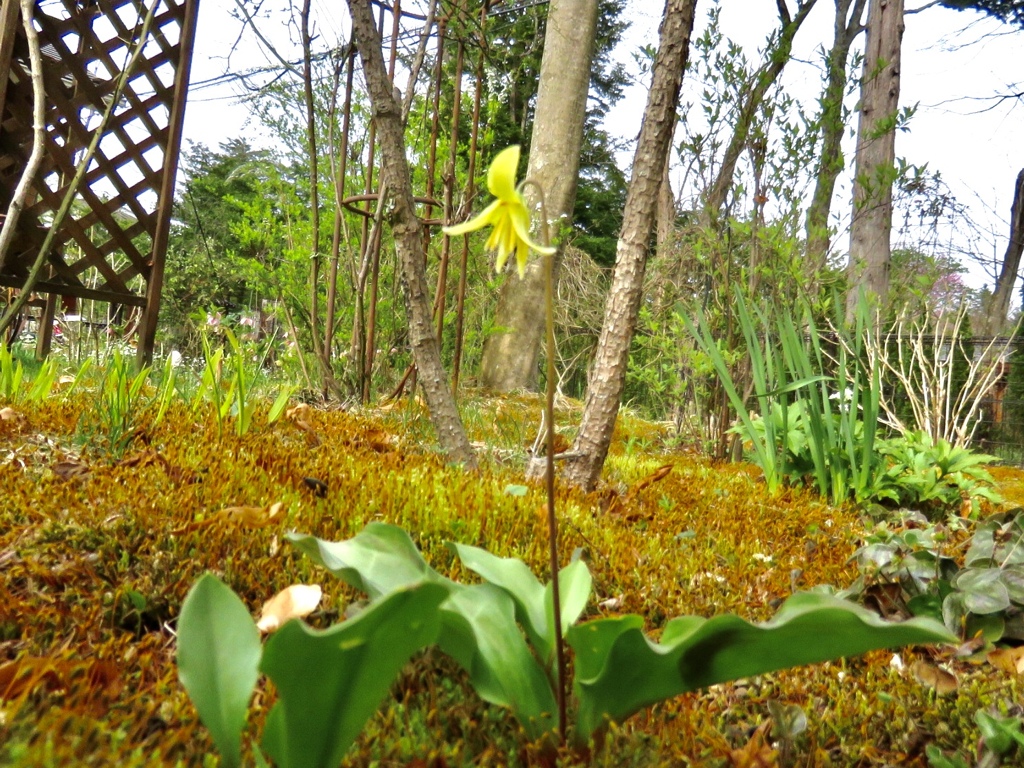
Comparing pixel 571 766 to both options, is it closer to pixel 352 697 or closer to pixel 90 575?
pixel 352 697

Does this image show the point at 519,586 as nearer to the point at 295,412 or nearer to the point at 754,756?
the point at 754,756

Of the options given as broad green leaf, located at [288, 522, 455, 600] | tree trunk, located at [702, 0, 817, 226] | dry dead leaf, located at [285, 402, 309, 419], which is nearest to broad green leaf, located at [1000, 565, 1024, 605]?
broad green leaf, located at [288, 522, 455, 600]

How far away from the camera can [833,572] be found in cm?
195

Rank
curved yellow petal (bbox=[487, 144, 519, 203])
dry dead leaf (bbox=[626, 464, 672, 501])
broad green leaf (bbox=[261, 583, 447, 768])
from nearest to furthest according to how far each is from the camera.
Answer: broad green leaf (bbox=[261, 583, 447, 768]) → curved yellow petal (bbox=[487, 144, 519, 203]) → dry dead leaf (bbox=[626, 464, 672, 501])

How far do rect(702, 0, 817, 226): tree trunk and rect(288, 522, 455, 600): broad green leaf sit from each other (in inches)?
137

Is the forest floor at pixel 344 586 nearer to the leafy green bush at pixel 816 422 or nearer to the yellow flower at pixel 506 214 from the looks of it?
the leafy green bush at pixel 816 422

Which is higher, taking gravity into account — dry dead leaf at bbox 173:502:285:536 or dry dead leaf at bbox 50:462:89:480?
dry dead leaf at bbox 50:462:89:480

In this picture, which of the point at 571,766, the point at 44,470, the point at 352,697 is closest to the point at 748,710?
the point at 571,766

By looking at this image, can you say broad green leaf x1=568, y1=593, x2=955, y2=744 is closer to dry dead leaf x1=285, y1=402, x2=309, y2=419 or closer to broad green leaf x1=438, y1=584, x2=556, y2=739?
broad green leaf x1=438, y1=584, x2=556, y2=739

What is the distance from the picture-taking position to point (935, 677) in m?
1.35

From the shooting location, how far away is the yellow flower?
76cm

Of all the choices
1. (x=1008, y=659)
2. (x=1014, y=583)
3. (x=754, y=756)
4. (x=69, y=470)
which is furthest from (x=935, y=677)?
(x=69, y=470)

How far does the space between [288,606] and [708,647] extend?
0.71 meters

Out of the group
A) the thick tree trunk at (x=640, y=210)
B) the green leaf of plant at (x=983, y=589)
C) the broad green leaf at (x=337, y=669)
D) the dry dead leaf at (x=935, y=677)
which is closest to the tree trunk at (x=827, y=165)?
the thick tree trunk at (x=640, y=210)
